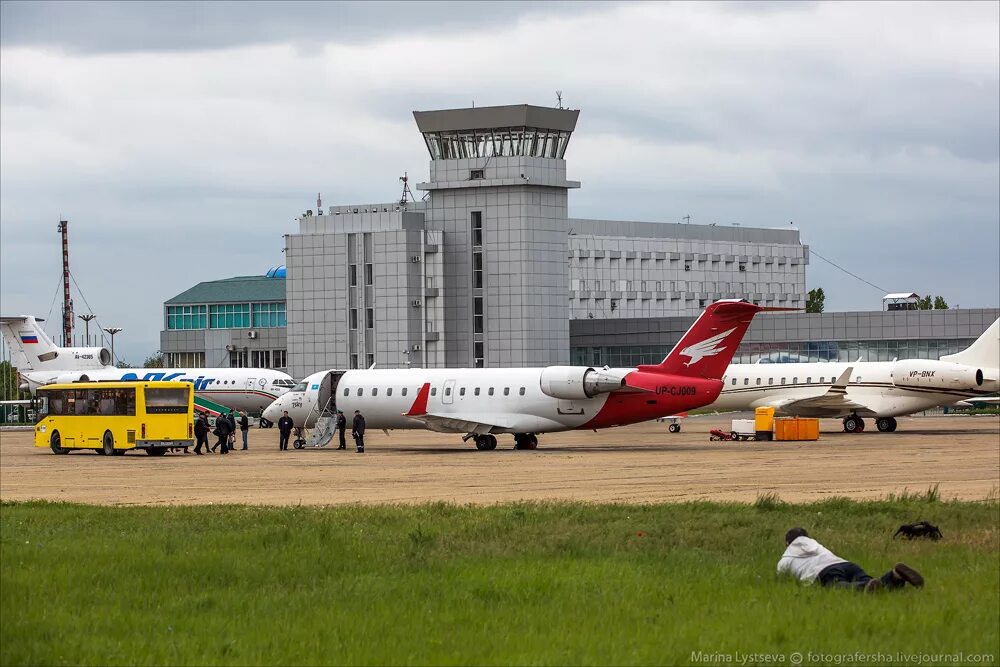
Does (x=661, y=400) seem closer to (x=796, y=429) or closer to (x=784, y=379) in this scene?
(x=796, y=429)

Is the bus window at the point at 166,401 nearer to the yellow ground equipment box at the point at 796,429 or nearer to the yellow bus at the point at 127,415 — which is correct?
the yellow bus at the point at 127,415

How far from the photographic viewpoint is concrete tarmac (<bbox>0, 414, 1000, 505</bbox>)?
31.0 m

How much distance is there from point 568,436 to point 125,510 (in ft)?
132

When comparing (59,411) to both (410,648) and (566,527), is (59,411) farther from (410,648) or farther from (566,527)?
(410,648)

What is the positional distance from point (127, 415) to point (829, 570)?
42.0 m

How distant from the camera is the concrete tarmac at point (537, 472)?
102 ft

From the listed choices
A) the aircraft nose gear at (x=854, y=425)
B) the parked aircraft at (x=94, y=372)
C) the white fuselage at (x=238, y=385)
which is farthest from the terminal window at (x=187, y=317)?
the aircraft nose gear at (x=854, y=425)

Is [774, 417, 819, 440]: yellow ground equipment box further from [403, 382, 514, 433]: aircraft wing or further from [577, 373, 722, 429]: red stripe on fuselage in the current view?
[403, 382, 514, 433]: aircraft wing

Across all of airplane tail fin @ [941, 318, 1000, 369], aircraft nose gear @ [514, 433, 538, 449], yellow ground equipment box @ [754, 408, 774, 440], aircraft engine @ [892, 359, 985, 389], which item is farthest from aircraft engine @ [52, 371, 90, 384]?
airplane tail fin @ [941, 318, 1000, 369]

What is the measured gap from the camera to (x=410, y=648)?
12.6 metres

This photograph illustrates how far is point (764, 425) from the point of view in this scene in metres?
59.4

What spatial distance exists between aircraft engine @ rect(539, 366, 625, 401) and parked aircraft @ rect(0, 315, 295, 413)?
36587 mm

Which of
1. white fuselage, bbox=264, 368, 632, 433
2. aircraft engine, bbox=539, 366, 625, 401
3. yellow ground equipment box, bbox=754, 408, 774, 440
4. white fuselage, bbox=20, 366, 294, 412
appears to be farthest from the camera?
white fuselage, bbox=20, 366, 294, 412

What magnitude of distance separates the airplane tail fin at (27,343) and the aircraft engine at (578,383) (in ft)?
182
